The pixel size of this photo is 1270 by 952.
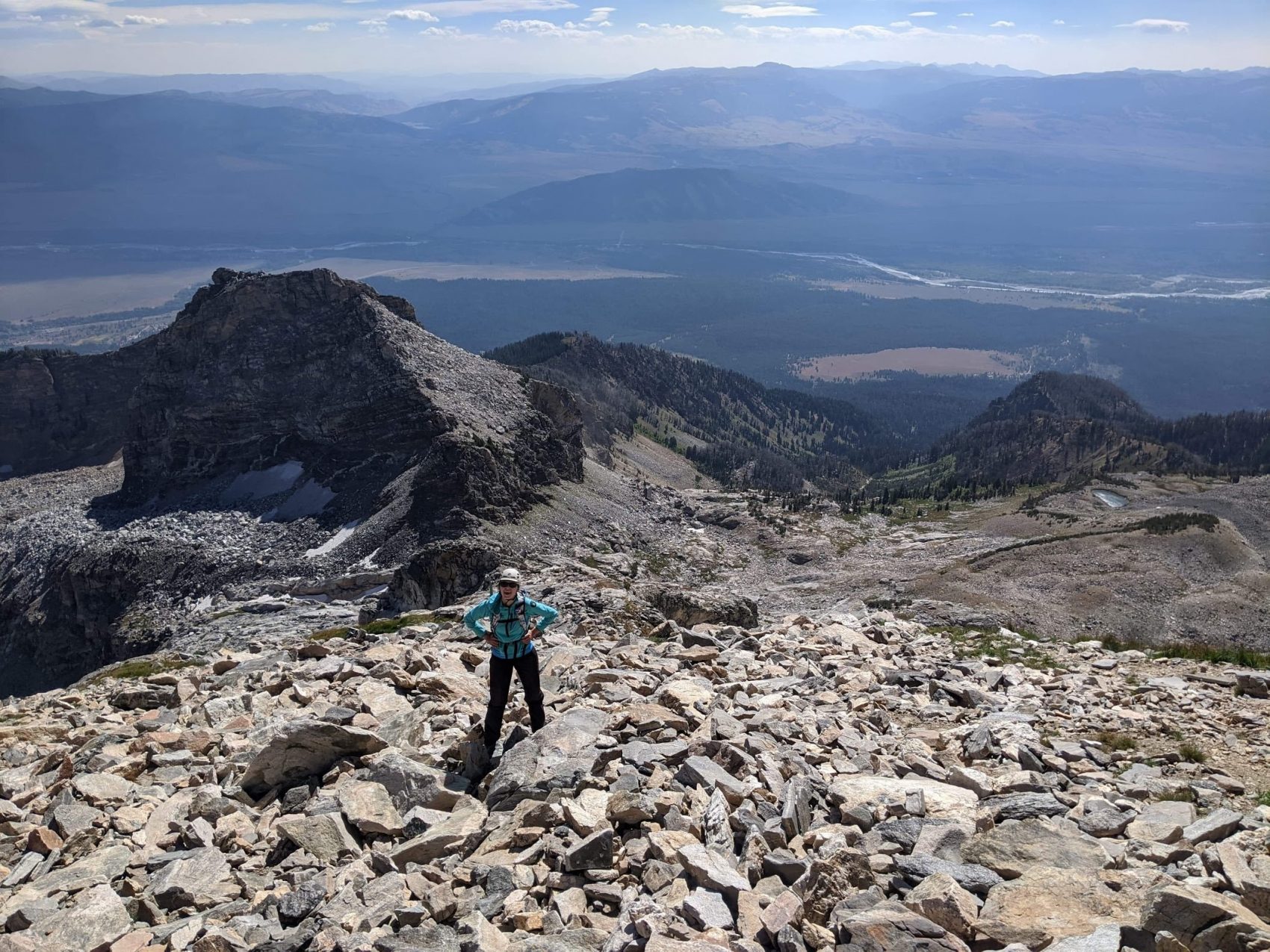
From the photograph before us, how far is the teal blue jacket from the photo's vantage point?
14.5 metres

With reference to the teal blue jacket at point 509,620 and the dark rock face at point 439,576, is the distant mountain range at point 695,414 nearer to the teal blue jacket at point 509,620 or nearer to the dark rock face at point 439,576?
the dark rock face at point 439,576

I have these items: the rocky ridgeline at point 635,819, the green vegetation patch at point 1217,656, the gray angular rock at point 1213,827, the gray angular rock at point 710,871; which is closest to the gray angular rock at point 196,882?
the rocky ridgeline at point 635,819

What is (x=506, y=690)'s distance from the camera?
1451 cm

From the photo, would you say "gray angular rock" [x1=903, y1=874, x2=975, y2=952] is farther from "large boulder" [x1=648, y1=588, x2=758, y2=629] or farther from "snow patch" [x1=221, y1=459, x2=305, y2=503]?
"snow patch" [x1=221, y1=459, x2=305, y2=503]

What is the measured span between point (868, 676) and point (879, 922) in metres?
11.5

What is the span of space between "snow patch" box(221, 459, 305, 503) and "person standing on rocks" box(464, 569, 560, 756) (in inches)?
2344

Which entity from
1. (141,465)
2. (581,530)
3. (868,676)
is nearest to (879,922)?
(868,676)

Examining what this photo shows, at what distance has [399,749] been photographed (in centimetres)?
1438

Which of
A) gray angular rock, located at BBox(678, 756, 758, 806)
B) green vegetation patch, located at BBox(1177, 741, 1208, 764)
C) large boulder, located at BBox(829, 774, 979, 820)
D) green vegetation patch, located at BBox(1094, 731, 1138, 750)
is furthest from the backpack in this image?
green vegetation patch, located at BBox(1177, 741, 1208, 764)

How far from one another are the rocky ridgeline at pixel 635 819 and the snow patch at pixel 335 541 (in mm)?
40265

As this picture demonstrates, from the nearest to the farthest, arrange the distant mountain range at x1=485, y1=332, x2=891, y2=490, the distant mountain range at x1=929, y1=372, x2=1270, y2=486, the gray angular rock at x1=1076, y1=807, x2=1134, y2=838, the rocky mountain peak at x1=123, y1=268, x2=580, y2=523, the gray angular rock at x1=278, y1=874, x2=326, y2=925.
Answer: the gray angular rock at x1=278, y1=874, x2=326, y2=925, the gray angular rock at x1=1076, y1=807, x2=1134, y2=838, the rocky mountain peak at x1=123, y1=268, x2=580, y2=523, the distant mountain range at x1=929, y1=372, x2=1270, y2=486, the distant mountain range at x1=485, y1=332, x2=891, y2=490

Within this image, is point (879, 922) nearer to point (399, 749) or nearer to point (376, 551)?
point (399, 749)

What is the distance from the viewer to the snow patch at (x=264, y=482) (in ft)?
228

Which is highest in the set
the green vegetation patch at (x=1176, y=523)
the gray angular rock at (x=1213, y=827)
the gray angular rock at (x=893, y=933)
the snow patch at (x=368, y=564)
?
the gray angular rock at (x=893, y=933)
